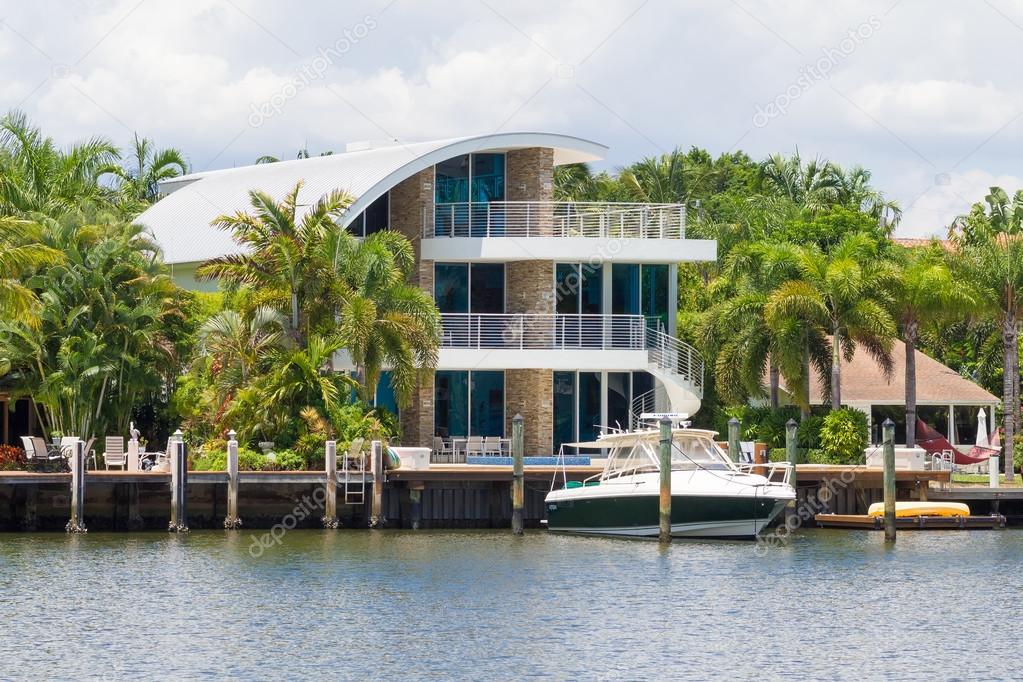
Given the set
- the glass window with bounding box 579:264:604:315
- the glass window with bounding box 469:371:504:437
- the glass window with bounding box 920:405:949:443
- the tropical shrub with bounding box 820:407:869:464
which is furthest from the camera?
the glass window with bounding box 920:405:949:443

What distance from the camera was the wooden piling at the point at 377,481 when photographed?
4366 centimetres

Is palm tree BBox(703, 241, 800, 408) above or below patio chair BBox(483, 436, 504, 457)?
above

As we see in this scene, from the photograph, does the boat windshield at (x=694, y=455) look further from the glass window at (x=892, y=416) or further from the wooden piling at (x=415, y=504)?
the glass window at (x=892, y=416)

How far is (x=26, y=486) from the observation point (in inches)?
1694

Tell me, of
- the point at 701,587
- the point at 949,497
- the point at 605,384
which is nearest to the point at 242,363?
the point at 605,384

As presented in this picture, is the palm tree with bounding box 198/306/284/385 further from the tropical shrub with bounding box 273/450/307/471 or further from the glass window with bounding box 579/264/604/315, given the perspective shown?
the glass window with bounding box 579/264/604/315

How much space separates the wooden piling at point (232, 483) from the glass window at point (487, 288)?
11.8 meters

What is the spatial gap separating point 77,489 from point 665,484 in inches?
513

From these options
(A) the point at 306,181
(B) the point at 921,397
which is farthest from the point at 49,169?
(B) the point at 921,397

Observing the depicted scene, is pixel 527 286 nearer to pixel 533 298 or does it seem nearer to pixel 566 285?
pixel 533 298

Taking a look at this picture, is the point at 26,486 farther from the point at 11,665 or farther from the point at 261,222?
the point at 11,665

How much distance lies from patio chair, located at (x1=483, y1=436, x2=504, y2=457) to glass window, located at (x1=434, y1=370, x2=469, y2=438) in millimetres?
1884

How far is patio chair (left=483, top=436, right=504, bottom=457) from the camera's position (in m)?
50.6
